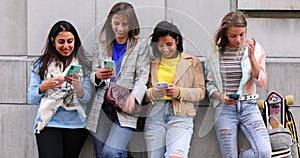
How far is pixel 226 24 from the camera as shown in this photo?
17.3 feet

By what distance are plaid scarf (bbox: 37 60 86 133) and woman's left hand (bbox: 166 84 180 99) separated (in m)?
0.76

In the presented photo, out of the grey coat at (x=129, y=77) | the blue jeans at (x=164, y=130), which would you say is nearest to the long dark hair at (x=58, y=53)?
the grey coat at (x=129, y=77)

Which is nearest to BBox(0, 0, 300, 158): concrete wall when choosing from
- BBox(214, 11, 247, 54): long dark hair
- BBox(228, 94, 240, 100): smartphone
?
BBox(214, 11, 247, 54): long dark hair

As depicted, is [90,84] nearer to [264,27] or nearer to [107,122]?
[107,122]

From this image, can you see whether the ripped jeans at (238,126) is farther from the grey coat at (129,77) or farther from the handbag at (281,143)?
the grey coat at (129,77)

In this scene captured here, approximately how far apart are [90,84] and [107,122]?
14.1 inches

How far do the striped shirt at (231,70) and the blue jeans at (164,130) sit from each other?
1.53 ft

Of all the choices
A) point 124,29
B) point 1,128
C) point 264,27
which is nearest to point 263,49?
point 264,27

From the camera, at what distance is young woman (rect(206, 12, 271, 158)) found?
5.24 metres

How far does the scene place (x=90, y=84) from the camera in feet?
17.4

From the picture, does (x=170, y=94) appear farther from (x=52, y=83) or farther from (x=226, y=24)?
(x=52, y=83)

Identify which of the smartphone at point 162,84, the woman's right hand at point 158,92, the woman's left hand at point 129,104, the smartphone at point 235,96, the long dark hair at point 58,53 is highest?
the long dark hair at point 58,53

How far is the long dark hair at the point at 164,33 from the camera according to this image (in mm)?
5145

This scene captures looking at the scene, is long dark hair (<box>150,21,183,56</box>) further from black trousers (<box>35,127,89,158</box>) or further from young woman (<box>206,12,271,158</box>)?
black trousers (<box>35,127,89,158</box>)
